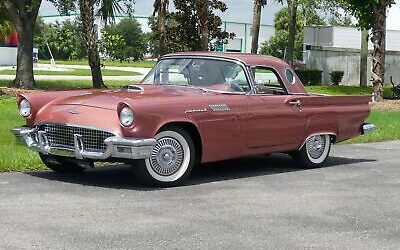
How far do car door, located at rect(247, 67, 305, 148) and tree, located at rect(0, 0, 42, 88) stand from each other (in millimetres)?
17090

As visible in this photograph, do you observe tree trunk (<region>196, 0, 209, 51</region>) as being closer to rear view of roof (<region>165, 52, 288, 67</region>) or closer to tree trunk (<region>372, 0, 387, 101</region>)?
tree trunk (<region>372, 0, 387, 101</region>)

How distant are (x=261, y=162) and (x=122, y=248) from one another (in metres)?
4.84

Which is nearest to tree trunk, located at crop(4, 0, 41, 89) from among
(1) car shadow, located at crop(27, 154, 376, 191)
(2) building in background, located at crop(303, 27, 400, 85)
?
(1) car shadow, located at crop(27, 154, 376, 191)

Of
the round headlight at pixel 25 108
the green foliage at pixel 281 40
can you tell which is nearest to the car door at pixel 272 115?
the round headlight at pixel 25 108

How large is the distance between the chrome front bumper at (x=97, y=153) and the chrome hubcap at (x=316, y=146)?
2708mm

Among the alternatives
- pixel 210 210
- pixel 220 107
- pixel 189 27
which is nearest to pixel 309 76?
pixel 189 27

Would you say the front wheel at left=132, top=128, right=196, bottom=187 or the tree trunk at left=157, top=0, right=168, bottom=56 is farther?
the tree trunk at left=157, top=0, right=168, bottom=56

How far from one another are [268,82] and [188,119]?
6.25ft

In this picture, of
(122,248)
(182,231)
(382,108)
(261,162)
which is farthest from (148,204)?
(382,108)

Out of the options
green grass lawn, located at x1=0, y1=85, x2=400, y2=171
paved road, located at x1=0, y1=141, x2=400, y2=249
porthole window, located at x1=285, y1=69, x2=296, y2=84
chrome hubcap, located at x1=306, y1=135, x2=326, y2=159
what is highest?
porthole window, located at x1=285, y1=69, x2=296, y2=84

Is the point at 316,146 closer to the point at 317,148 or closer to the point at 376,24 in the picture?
the point at 317,148

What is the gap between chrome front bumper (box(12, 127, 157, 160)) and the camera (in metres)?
7.16

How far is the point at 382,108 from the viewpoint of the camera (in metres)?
20.7

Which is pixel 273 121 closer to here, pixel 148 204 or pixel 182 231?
pixel 148 204
